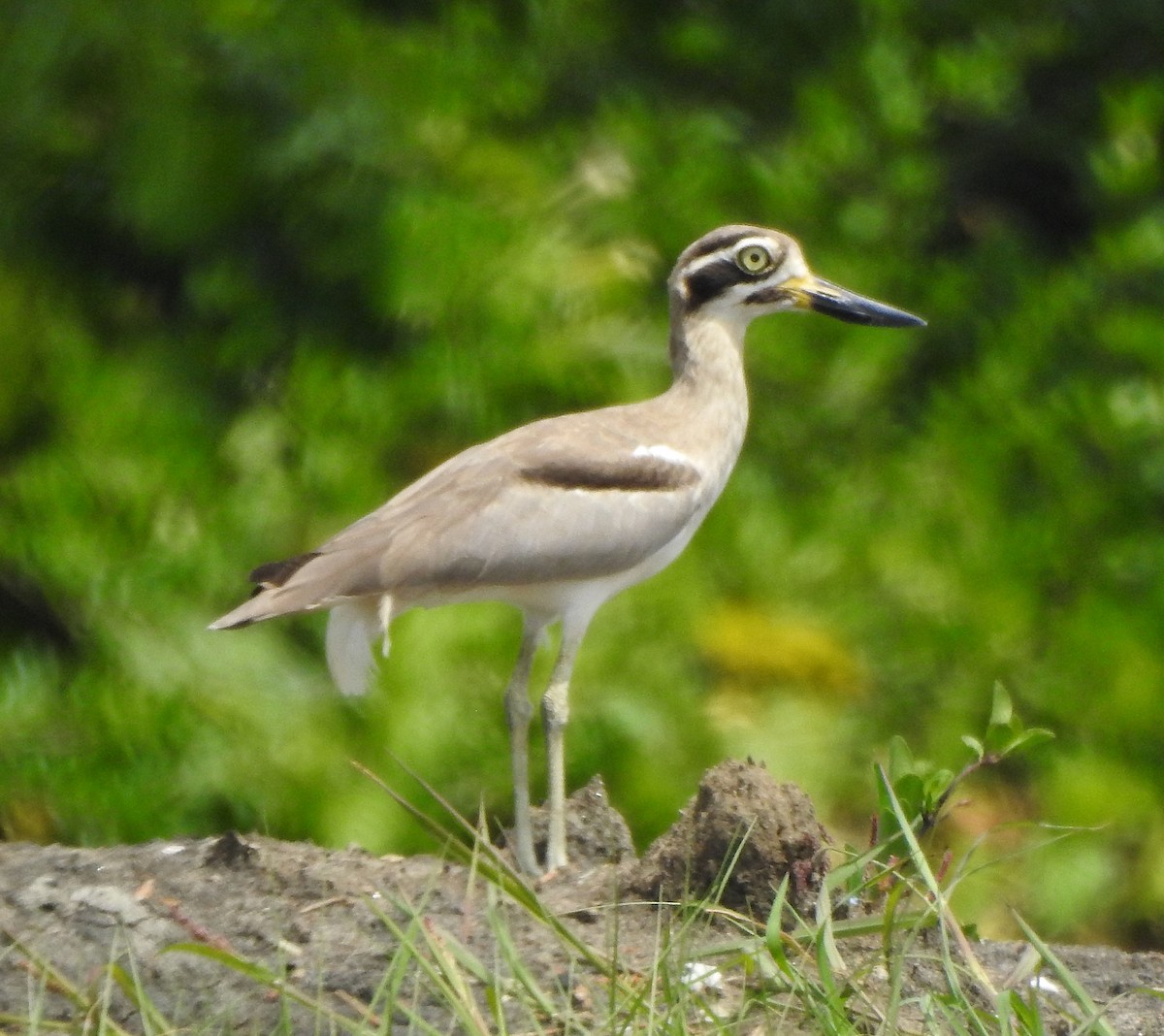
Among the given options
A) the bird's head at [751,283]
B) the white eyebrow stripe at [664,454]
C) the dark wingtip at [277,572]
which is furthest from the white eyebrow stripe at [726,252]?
the dark wingtip at [277,572]

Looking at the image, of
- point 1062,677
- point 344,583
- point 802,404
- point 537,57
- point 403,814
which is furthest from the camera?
point 537,57

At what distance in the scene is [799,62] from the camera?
691cm

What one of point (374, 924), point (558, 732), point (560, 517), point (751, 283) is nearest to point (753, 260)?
point (751, 283)

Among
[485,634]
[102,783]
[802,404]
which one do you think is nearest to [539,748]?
[485,634]

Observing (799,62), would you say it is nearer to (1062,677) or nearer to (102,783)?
(1062,677)

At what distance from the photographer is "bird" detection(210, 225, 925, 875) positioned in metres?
3.81

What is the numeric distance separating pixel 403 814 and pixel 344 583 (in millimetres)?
1462

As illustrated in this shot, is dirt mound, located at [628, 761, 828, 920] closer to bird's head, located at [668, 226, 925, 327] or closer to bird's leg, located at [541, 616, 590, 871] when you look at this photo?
bird's leg, located at [541, 616, 590, 871]

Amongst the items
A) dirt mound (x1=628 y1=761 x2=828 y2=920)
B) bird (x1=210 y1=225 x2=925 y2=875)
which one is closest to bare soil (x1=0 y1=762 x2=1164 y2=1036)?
dirt mound (x1=628 y1=761 x2=828 y2=920)

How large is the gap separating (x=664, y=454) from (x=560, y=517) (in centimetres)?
30

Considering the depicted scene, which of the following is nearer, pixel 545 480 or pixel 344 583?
pixel 344 583

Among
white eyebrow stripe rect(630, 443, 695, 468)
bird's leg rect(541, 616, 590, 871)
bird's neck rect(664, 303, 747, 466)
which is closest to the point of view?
bird's leg rect(541, 616, 590, 871)

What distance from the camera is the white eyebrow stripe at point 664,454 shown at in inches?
162

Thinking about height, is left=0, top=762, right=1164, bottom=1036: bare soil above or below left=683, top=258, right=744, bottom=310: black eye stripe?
below
